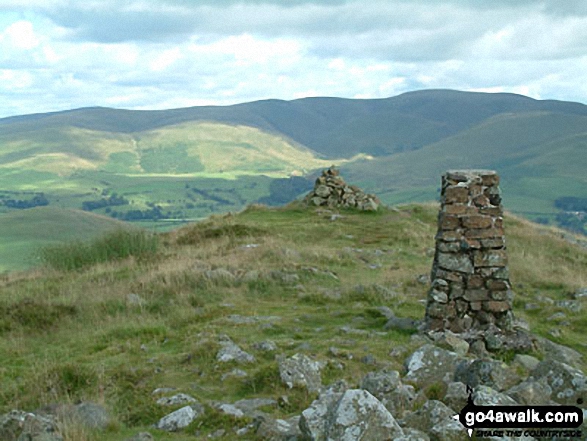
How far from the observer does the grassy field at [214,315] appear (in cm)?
952

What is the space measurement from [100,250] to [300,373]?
17.6 meters

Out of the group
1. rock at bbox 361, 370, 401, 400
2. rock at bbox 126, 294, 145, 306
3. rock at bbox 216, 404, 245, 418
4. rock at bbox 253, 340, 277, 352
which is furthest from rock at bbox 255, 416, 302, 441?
rock at bbox 126, 294, 145, 306

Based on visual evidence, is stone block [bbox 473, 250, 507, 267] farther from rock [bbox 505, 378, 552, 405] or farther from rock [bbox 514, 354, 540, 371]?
rock [bbox 505, 378, 552, 405]

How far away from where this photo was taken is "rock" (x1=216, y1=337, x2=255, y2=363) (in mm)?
10711

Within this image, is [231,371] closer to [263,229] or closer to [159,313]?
[159,313]

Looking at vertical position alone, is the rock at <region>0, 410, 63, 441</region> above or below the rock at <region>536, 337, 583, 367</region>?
above

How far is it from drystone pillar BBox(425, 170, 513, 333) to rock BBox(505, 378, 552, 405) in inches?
200

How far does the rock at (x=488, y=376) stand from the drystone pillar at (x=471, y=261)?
13.9 ft

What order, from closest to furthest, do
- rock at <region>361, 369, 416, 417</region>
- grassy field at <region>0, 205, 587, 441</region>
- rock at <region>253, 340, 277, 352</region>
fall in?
rock at <region>361, 369, 416, 417</region>
grassy field at <region>0, 205, 587, 441</region>
rock at <region>253, 340, 277, 352</region>

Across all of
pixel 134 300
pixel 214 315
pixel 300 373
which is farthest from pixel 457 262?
pixel 134 300

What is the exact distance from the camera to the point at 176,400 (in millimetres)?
8898

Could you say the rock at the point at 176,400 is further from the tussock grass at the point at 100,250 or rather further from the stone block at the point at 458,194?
the tussock grass at the point at 100,250

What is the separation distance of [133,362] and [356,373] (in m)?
4.02

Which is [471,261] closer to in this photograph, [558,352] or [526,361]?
[558,352]
